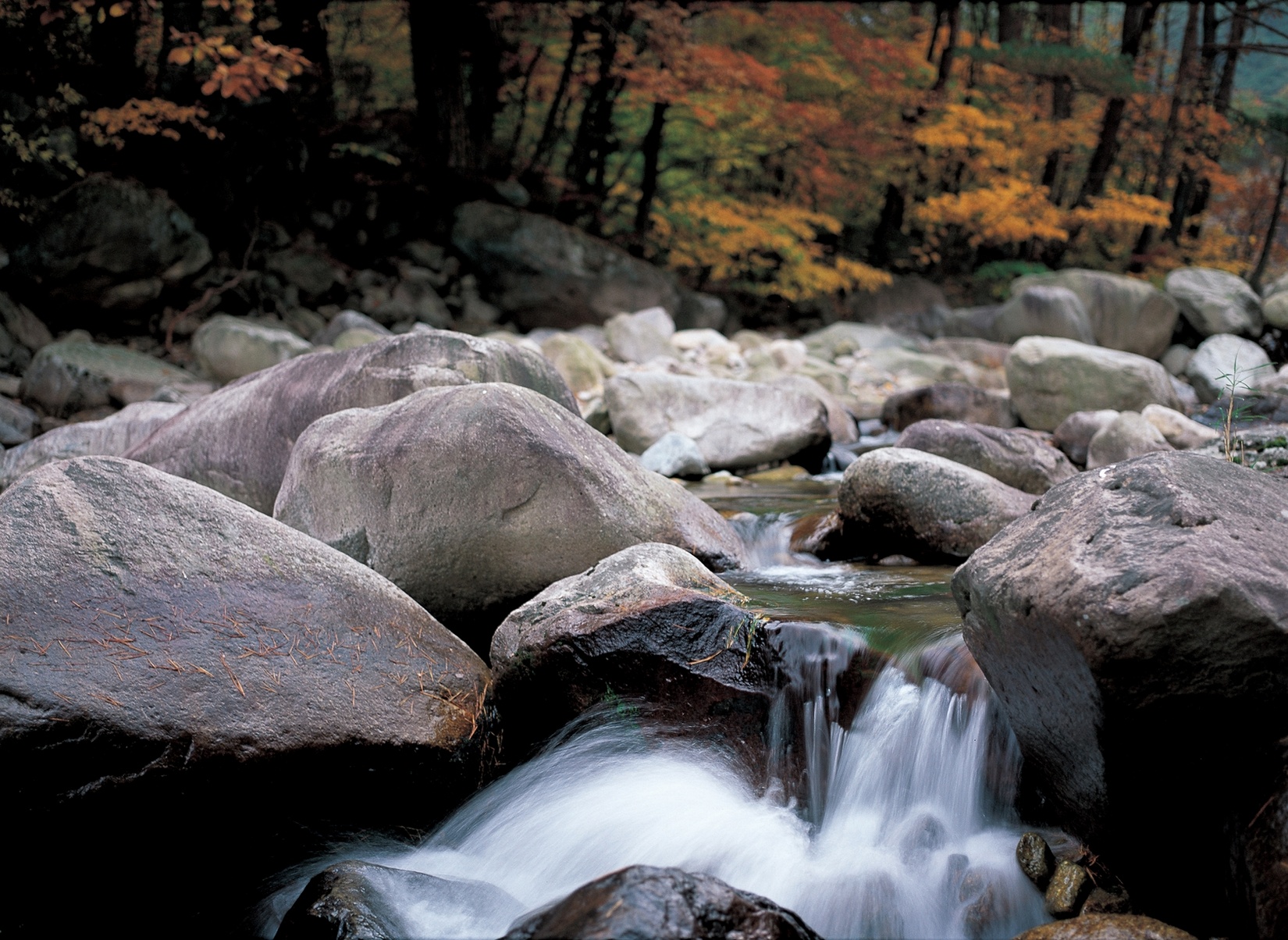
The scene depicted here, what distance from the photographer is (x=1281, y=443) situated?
4.44 m

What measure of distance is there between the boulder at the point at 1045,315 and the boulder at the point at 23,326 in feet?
44.0

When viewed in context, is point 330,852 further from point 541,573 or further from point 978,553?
point 978,553

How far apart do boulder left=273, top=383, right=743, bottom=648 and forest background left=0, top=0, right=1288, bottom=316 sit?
23.8 feet

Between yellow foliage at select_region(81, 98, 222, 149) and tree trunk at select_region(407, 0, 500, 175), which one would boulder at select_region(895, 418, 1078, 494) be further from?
tree trunk at select_region(407, 0, 500, 175)

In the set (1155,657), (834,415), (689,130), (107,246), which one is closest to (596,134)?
(689,130)

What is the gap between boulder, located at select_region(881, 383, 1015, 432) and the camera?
936 centimetres

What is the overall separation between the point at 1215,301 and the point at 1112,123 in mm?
5479

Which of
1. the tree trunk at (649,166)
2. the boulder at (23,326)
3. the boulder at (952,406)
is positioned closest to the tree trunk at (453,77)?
the tree trunk at (649,166)

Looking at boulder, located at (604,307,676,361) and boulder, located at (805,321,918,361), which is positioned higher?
boulder, located at (604,307,676,361)

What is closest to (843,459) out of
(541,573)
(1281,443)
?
(1281,443)

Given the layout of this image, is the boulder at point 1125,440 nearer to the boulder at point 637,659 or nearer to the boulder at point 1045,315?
→ the boulder at point 637,659

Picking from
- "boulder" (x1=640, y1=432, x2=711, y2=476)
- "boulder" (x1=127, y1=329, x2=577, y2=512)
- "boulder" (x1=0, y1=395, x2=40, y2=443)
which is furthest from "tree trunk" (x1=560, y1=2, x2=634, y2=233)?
"boulder" (x1=127, y1=329, x2=577, y2=512)

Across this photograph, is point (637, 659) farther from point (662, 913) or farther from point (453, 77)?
point (453, 77)

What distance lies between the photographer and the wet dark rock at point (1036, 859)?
8.14 ft
